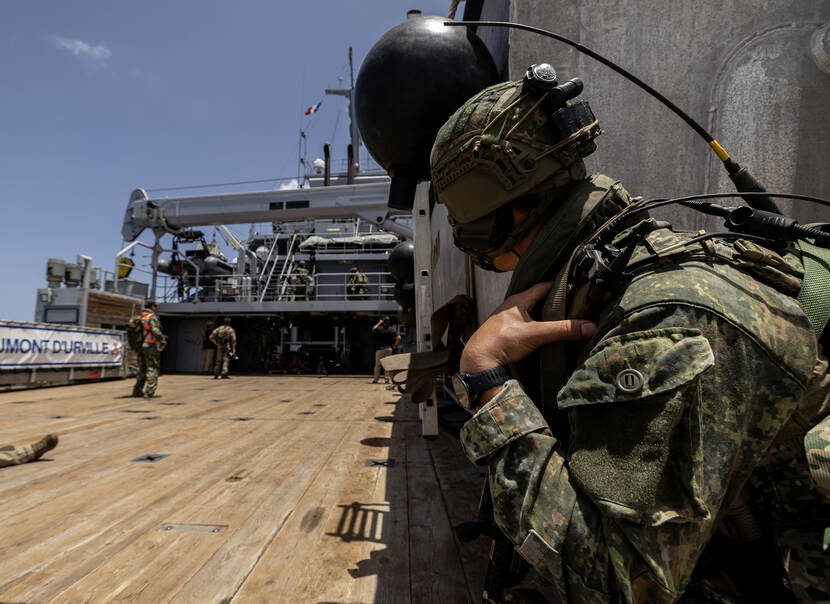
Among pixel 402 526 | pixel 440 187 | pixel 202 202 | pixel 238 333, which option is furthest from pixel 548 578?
pixel 238 333

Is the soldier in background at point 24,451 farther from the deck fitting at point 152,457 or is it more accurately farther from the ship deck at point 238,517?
the deck fitting at point 152,457

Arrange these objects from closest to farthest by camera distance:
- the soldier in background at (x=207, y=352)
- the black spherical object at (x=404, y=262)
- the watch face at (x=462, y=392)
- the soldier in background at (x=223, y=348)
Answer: the watch face at (x=462, y=392) < the black spherical object at (x=404, y=262) < the soldier in background at (x=223, y=348) < the soldier in background at (x=207, y=352)

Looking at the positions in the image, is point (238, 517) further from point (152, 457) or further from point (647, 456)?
point (647, 456)

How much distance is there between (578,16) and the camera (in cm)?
184

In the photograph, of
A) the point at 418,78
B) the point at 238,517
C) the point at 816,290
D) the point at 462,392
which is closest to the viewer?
the point at 816,290

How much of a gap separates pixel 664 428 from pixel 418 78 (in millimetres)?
2119

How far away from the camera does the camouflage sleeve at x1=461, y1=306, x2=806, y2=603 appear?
0.65 metres

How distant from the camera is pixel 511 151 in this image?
3.46ft

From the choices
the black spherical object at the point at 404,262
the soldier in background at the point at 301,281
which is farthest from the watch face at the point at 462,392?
the soldier in background at the point at 301,281

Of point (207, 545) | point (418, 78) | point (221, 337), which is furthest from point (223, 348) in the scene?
point (418, 78)

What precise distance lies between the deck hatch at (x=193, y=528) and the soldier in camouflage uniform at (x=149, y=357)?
5962mm

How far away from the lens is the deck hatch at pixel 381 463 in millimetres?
3037

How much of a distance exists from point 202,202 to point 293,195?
2.92 m

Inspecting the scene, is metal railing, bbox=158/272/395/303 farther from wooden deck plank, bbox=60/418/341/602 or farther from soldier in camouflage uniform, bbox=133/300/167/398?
wooden deck plank, bbox=60/418/341/602
